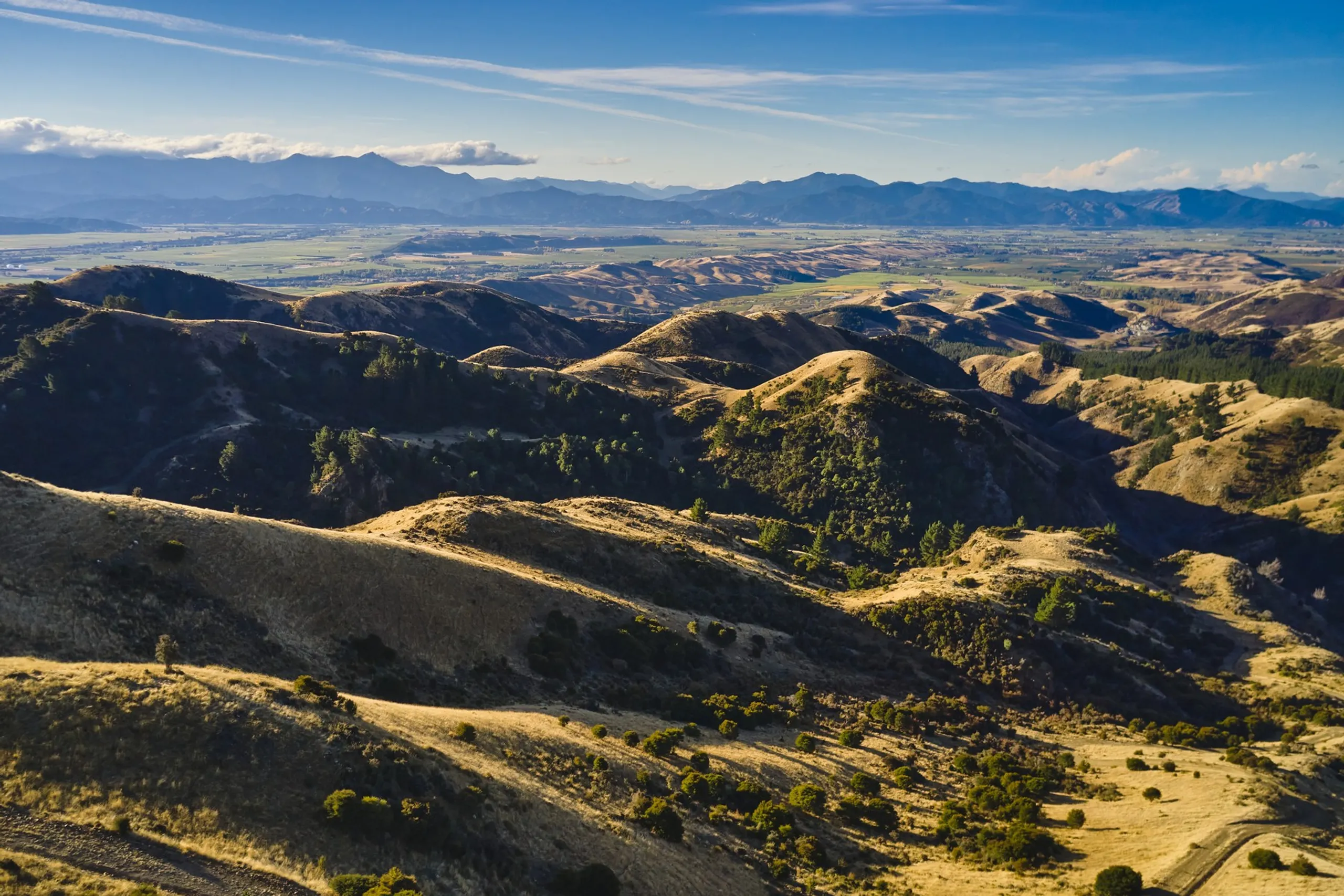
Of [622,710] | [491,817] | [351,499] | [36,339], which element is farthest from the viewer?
[36,339]

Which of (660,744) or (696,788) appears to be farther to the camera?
(660,744)

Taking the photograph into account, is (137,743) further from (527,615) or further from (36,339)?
(36,339)

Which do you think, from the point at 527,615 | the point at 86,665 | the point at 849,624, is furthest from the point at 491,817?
the point at 849,624

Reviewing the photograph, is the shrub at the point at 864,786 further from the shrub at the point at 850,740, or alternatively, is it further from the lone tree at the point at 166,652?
the lone tree at the point at 166,652

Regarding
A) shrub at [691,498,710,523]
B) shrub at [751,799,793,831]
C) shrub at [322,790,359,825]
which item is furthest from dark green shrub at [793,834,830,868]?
shrub at [691,498,710,523]

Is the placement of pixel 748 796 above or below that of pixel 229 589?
below

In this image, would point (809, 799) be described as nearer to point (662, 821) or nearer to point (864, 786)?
point (864, 786)

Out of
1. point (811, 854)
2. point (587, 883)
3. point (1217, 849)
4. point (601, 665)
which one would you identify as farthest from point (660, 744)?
point (1217, 849)

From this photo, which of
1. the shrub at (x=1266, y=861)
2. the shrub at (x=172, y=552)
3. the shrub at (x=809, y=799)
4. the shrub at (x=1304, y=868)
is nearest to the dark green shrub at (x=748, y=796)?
the shrub at (x=809, y=799)
